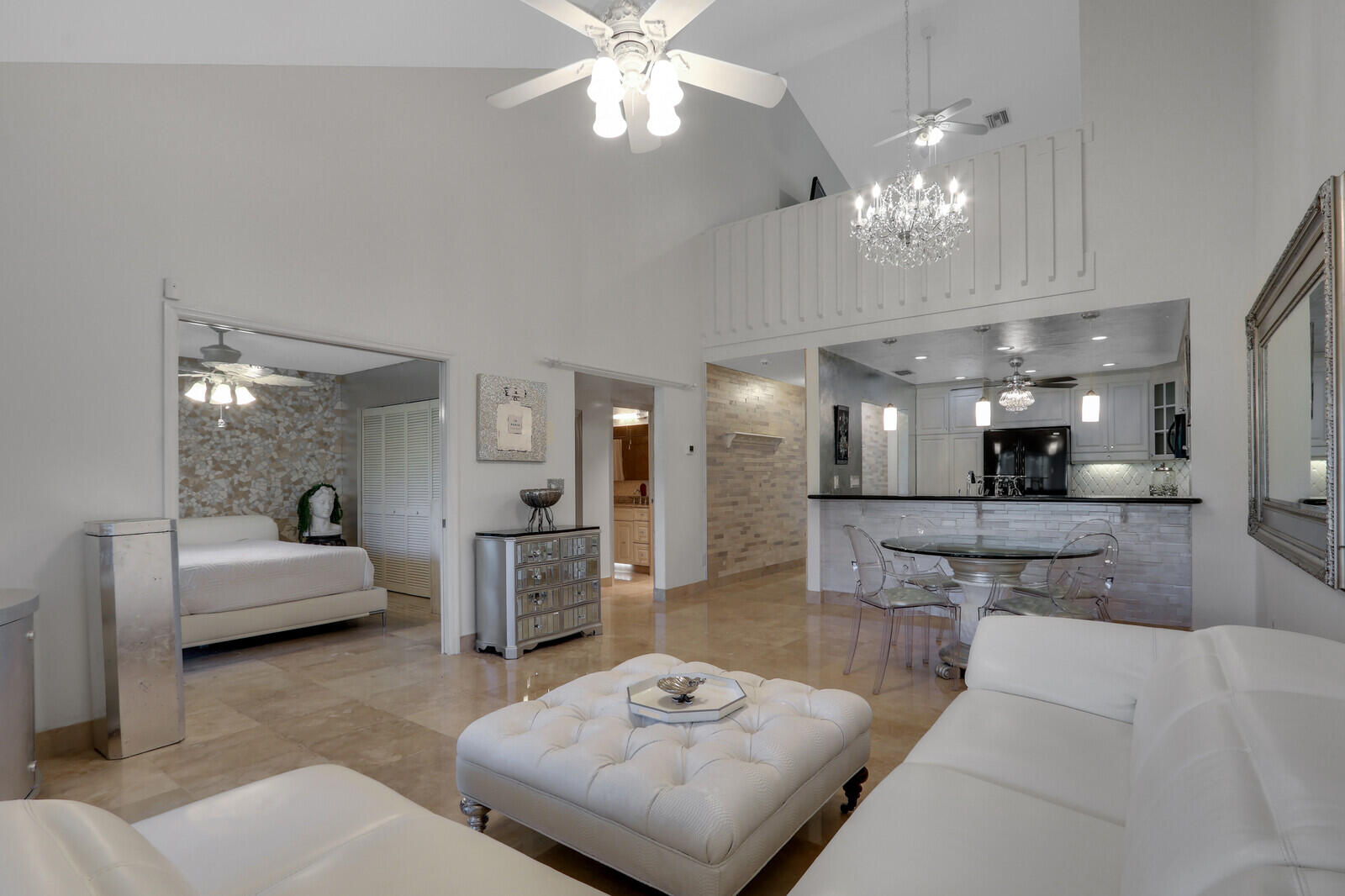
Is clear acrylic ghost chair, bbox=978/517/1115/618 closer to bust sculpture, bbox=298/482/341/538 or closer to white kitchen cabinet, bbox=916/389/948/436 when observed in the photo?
white kitchen cabinet, bbox=916/389/948/436

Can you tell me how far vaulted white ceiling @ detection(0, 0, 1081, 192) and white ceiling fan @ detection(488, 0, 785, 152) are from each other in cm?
18

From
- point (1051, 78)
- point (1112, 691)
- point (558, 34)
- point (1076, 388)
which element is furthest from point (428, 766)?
point (1076, 388)

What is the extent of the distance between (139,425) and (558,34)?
278 centimetres

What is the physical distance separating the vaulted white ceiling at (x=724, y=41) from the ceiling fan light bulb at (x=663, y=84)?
0.44 m

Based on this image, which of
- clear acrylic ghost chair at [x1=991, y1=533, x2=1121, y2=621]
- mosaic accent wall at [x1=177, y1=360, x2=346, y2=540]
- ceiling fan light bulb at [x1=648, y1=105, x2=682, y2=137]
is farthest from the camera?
mosaic accent wall at [x1=177, y1=360, x2=346, y2=540]

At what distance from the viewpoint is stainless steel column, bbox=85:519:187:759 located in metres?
2.94

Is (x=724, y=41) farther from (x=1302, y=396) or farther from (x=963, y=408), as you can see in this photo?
(x=963, y=408)

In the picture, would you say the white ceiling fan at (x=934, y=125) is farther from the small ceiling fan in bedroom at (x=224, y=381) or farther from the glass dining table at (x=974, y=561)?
the small ceiling fan in bedroom at (x=224, y=381)

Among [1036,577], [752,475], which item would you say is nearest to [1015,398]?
[1036,577]

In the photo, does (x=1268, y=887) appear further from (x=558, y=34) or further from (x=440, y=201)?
(x=440, y=201)

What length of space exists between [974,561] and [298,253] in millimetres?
4422

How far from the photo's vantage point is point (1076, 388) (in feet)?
25.6

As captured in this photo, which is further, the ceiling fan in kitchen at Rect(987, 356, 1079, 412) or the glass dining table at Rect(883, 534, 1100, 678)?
the ceiling fan in kitchen at Rect(987, 356, 1079, 412)

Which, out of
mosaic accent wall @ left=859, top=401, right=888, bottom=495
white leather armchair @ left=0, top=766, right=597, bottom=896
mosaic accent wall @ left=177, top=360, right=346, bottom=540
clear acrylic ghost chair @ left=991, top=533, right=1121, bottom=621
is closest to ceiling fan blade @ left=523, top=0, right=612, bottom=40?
white leather armchair @ left=0, top=766, right=597, bottom=896
